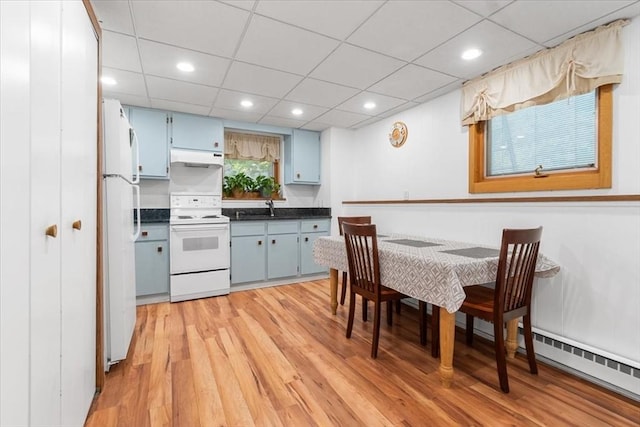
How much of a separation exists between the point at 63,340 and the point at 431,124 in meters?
3.40

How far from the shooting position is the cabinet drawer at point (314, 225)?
4.28 metres

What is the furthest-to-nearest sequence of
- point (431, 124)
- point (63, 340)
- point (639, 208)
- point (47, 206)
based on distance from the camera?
point (431, 124), point (639, 208), point (63, 340), point (47, 206)

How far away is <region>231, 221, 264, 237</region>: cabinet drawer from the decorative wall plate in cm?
204

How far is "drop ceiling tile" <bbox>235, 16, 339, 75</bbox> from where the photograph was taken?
77.9 inches

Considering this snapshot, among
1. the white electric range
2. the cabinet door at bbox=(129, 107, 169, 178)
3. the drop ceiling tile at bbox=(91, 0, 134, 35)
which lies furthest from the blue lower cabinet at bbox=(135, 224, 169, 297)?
the drop ceiling tile at bbox=(91, 0, 134, 35)

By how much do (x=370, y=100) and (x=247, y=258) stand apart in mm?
2480

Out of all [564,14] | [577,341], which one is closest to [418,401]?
[577,341]

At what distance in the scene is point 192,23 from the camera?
190 centimetres

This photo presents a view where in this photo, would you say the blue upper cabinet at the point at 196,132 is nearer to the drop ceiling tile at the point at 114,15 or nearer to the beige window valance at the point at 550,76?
the drop ceiling tile at the point at 114,15

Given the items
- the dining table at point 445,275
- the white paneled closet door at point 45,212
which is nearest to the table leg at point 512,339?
the dining table at point 445,275

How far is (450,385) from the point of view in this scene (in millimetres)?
1791

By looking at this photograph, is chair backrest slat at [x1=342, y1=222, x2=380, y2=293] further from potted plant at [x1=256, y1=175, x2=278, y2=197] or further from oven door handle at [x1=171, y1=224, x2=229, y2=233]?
potted plant at [x1=256, y1=175, x2=278, y2=197]

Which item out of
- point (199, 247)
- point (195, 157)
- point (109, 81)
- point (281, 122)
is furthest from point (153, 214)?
point (281, 122)

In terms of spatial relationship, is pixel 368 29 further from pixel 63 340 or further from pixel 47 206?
pixel 63 340
